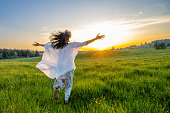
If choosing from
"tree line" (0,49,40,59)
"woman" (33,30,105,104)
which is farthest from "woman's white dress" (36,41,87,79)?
"tree line" (0,49,40,59)

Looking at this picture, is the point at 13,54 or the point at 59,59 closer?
the point at 59,59

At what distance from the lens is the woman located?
3453 millimetres

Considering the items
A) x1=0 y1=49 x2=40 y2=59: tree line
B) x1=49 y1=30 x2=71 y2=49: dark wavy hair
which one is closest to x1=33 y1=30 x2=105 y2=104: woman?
x1=49 y1=30 x2=71 y2=49: dark wavy hair

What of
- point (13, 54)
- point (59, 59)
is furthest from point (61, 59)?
point (13, 54)

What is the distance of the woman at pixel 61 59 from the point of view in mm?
3453

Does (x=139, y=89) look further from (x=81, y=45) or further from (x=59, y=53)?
(x=59, y=53)

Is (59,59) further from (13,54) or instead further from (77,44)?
(13,54)

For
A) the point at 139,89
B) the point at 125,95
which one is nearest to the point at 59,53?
the point at 125,95

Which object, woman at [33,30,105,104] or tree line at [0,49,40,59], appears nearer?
woman at [33,30,105,104]

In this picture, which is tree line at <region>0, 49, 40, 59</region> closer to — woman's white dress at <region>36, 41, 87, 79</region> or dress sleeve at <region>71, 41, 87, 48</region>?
woman's white dress at <region>36, 41, 87, 79</region>

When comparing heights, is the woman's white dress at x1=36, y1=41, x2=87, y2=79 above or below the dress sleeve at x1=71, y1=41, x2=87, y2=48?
below

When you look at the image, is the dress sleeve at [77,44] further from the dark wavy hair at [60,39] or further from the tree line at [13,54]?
the tree line at [13,54]

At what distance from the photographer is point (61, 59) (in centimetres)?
359

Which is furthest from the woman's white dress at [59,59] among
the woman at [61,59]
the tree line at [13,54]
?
the tree line at [13,54]
